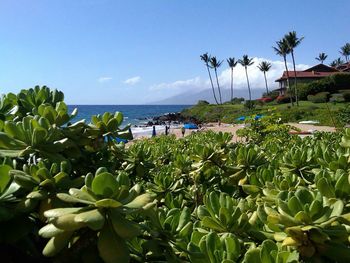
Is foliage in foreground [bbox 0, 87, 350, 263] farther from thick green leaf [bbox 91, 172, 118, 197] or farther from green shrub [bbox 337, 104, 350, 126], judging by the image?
green shrub [bbox 337, 104, 350, 126]

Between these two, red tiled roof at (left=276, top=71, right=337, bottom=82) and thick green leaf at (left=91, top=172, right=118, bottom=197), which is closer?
thick green leaf at (left=91, top=172, right=118, bottom=197)

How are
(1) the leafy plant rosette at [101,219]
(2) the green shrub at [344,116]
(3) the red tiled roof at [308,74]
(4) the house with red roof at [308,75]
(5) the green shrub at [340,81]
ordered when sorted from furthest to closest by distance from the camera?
(3) the red tiled roof at [308,74]
(4) the house with red roof at [308,75]
(5) the green shrub at [340,81]
(2) the green shrub at [344,116]
(1) the leafy plant rosette at [101,219]

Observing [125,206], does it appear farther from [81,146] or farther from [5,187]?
[81,146]

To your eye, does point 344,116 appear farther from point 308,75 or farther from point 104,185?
point 308,75

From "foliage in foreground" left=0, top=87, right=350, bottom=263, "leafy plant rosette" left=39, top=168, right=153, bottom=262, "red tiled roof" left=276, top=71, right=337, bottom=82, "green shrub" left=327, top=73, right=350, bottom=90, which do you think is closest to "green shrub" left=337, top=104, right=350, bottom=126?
"foliage in foreground" left=0, top=87, right=350, bottom=263

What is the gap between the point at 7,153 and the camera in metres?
1.59

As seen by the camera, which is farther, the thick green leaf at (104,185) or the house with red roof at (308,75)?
the house with red roof at (308,75)

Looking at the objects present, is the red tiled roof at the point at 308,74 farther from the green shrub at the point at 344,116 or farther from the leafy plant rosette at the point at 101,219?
the leafy plant rosette at the point at 101,219

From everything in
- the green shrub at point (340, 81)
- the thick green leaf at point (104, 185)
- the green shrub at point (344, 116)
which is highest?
the thick green leaf at point (104, 185)

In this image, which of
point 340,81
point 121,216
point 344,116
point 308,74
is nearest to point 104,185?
point 121,216

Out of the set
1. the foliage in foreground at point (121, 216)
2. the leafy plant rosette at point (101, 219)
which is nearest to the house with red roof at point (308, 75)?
the foliage in foreground at point (121, 216)

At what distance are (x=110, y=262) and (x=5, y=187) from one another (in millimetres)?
443

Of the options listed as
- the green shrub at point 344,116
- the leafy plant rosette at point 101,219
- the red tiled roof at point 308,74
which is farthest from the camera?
the red tiled roof at point 308,74

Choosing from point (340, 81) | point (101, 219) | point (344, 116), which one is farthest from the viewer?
point (340, 81)
